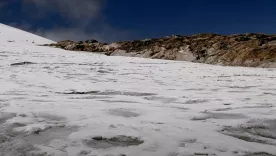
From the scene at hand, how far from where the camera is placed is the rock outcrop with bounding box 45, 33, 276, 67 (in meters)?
16.5

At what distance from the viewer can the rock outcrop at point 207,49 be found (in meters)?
16.5

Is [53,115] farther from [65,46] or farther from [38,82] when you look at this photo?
[65,46]

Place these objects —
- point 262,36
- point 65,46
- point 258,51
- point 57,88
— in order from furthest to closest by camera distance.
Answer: point 65,46 → point 262,36 → point 258,51 → point 57,88

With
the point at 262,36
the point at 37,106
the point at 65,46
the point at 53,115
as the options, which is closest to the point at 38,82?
the point at 37,106

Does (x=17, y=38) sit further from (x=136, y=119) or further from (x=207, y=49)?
(x=136, y=119)

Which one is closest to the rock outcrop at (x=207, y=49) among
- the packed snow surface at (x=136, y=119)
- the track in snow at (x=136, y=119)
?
the packed snow surface at (x=136, y=119)

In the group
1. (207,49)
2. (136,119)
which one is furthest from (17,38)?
(136,119)

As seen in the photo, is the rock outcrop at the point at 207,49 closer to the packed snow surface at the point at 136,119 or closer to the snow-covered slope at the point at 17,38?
the snow-covered slope at the point at 17,38

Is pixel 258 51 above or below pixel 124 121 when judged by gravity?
above

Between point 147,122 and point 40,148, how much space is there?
1.67m

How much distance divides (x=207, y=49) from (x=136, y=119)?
14.5 meters

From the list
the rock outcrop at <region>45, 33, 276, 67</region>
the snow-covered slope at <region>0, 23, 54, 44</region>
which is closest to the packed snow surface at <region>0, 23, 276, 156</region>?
the rock outcrop at <region>45, 33, 276, 67</region>

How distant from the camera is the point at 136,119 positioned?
208 inches

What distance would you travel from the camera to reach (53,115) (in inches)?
215
